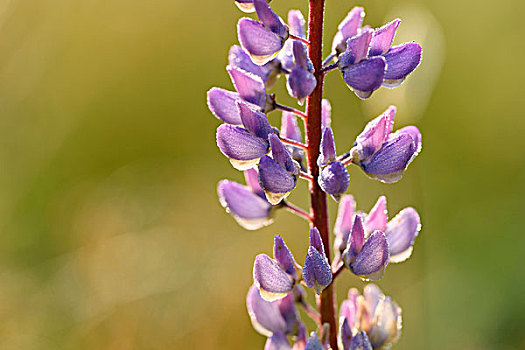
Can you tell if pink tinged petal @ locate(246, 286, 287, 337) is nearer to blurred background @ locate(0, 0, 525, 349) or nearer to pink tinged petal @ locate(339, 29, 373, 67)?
pink tinged petal @ locate(339, 29, 373, 67)

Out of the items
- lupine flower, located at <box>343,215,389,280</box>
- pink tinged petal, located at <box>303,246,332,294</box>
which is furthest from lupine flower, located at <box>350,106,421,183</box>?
pink tinged petal, located at <box>303,246,332,294</box>

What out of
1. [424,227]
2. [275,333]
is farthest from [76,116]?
[275,333]

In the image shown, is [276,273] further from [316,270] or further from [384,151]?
[384,151]

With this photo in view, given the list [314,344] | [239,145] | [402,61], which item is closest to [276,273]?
[314,344]

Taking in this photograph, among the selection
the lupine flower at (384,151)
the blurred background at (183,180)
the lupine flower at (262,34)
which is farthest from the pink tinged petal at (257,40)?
the blurred background at (183,180)

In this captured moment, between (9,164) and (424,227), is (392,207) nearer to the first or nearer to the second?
(424,227)

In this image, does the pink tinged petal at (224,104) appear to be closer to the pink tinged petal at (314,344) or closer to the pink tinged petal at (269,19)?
the pink tinged petal at (269,19)
